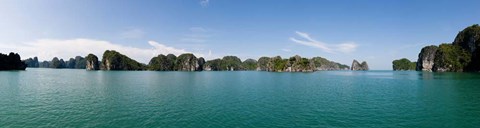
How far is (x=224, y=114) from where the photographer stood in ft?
103

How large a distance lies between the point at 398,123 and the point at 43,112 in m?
38.7

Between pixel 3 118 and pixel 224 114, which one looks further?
pixel 224 114

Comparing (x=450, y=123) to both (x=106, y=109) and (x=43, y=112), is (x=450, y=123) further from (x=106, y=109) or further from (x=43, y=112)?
(x=43, y=112)

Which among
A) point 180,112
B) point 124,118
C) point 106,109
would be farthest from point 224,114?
point 106,109

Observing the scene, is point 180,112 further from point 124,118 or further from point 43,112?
point 43,112

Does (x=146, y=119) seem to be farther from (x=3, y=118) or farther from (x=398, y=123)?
(x=398, y=123)

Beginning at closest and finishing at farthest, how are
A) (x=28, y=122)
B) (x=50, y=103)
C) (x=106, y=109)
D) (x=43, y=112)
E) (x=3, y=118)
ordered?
(x=28, y=122)
(x=3, y=118)
(x=43, y=112)
(x=106, y=109)
(x=50, y=103)

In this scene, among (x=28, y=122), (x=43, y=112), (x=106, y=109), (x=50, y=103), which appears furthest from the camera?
(x=50, y=103)

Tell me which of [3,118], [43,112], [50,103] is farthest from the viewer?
[50,103]

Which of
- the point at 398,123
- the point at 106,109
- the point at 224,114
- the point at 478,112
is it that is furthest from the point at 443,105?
the point at 106,109

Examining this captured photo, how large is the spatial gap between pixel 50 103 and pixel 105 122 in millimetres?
17195

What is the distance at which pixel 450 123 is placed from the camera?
89.9 ft

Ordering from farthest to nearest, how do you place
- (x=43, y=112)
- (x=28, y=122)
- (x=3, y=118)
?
(x=43, y=112)
(x=3, y=118)
(x=28, y=122)

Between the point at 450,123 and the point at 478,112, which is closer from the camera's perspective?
the point at 450,123
